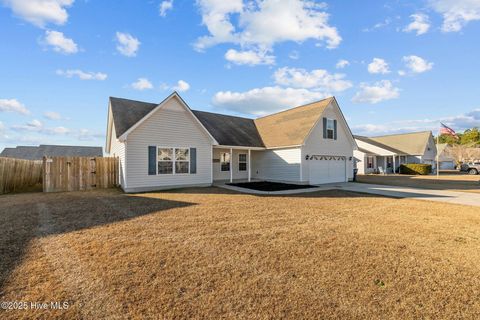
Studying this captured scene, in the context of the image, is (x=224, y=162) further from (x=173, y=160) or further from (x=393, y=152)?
(x=393, y=152)

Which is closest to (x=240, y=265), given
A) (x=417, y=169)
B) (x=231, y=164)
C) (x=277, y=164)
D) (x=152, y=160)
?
(x=152, y=160)

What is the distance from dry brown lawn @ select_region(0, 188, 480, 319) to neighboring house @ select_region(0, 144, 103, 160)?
36.3 metres

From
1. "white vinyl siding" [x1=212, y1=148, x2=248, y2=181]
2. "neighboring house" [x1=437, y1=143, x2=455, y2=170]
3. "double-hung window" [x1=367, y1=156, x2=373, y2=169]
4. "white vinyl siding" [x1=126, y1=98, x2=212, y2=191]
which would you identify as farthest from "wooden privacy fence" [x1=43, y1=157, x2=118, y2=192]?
"neighboring house" [x1=437, y1=143, x2=455, y2=170]

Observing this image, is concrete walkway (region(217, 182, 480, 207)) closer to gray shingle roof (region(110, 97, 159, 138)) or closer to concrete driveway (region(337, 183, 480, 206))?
concrete driveway (region(337, 183, 480, 206))

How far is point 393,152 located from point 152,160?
3212 cm

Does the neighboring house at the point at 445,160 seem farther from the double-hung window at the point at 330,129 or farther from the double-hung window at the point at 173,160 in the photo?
the double-hung window at the point at 173,160

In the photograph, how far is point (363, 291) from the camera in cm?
320

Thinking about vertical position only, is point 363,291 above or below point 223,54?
below

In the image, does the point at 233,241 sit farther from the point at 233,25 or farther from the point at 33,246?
the point at 233,25

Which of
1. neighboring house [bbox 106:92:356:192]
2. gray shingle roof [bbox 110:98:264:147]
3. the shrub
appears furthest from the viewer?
the shrub

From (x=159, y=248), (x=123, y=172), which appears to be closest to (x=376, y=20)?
(x=159, y=248)

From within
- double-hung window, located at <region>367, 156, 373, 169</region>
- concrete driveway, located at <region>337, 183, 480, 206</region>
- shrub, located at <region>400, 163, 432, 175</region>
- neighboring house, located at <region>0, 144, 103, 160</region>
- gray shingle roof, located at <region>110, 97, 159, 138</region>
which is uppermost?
gray shingle roof, located at <region>110, 97, 159, 138</region>

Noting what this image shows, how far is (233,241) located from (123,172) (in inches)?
405

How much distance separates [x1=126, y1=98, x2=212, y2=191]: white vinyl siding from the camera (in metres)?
12.8
